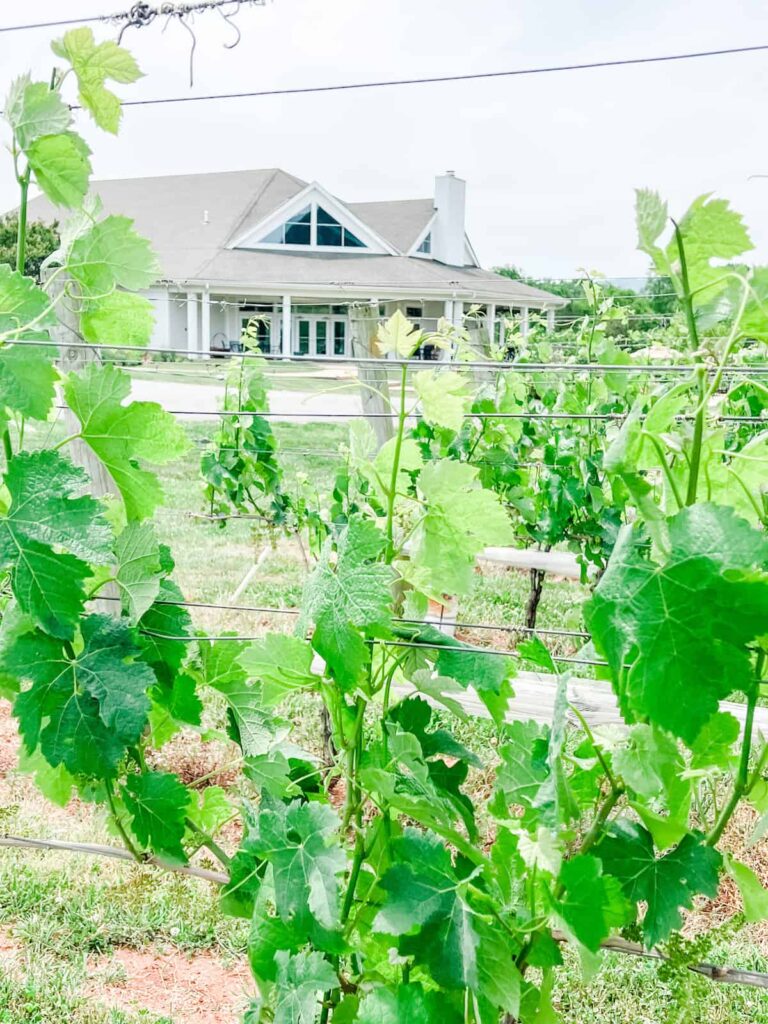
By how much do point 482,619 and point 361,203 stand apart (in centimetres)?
3109

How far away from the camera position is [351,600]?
1155mm

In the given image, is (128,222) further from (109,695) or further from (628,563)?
(628,563)

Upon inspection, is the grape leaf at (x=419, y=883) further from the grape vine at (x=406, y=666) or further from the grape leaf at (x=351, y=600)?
the grape leaf at (x=351, y=600)

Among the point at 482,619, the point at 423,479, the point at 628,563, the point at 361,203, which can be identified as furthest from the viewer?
the point at 361,203

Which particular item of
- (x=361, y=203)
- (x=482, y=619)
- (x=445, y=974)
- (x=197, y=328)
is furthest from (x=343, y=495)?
(x=361, y=203)

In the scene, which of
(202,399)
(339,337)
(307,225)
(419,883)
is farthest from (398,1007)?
(339,337)

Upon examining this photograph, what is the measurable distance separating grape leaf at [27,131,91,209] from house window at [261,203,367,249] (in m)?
29.8

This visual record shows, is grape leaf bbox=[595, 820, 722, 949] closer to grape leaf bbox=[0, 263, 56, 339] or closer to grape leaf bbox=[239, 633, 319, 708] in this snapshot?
grape leaf bbox=[239, 633, 319, 708]

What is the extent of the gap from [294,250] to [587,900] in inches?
1197

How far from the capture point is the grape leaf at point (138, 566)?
1.40 meters

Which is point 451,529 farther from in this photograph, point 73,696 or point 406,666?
point 73,696

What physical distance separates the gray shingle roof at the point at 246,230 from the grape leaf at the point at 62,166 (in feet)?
83.7

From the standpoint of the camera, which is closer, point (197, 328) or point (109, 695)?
point (109, 695)

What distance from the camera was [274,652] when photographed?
4.31 feet
